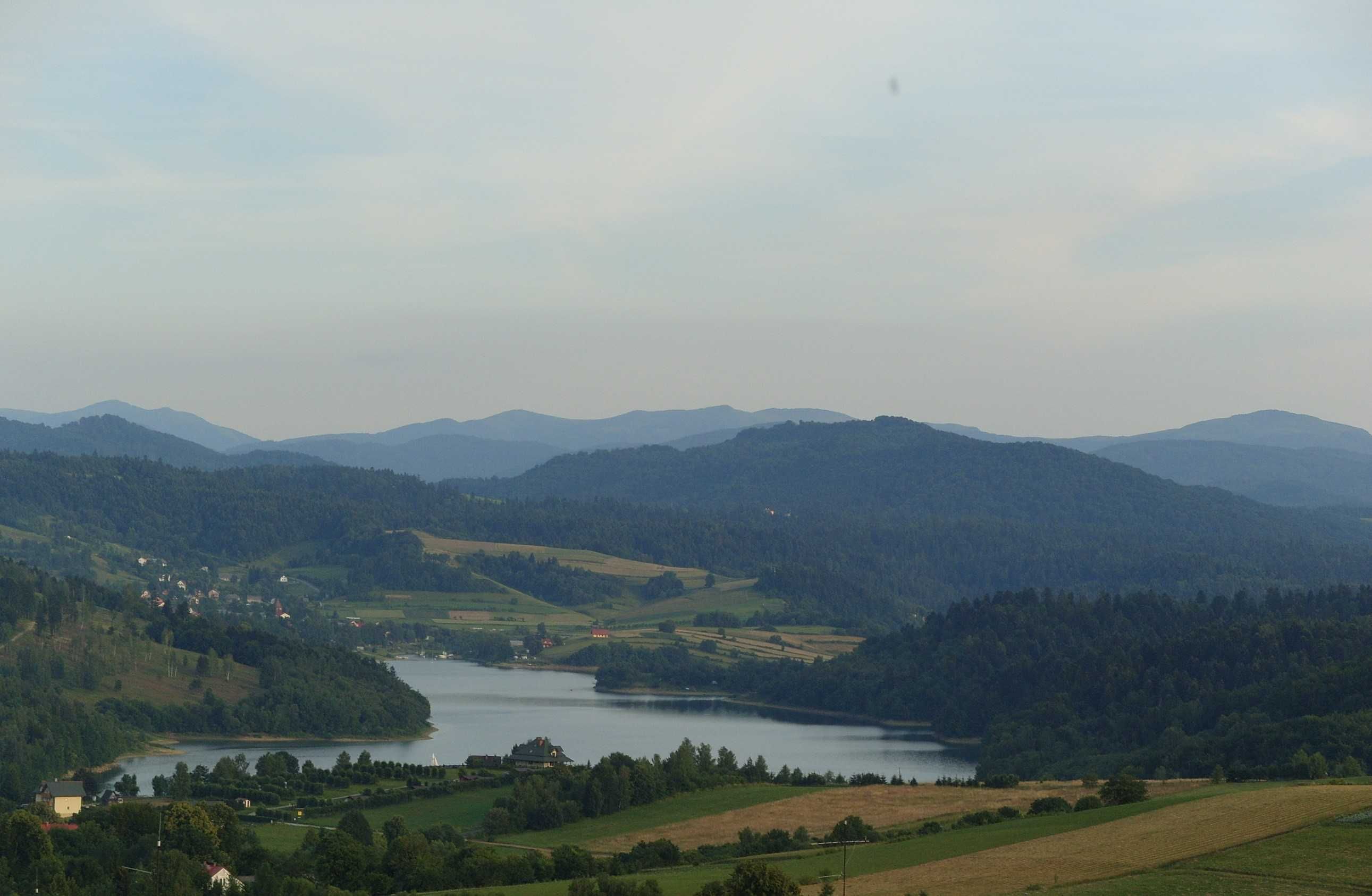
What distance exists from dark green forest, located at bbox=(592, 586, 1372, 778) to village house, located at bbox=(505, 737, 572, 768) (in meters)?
23.5

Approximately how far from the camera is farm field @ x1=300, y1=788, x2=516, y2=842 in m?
62.6

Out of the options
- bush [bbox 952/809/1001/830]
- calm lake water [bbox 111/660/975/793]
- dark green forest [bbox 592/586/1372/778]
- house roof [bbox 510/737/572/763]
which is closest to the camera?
bush [bbox 952/809/1001/830]

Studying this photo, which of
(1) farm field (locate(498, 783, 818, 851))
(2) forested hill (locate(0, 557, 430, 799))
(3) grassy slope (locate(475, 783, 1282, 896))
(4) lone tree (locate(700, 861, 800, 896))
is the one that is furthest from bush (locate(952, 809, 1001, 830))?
(2) forested hill (locate(0, 557, 430, 799))

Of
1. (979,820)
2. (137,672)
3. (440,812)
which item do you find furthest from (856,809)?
(137,672)

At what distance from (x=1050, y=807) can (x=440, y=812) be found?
24.5 m

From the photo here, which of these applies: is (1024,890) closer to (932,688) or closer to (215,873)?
(215,873)

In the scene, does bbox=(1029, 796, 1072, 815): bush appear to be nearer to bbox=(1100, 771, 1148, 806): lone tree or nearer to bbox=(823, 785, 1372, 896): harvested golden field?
bbox=(1100, 771, 1148, 806): lone tree

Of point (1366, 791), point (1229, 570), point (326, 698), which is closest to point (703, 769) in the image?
point (1366, 791)

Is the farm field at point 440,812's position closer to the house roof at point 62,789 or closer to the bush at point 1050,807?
the house roof at point 62,789

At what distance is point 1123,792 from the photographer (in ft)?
168

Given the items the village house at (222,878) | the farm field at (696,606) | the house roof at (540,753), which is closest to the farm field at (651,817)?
the village house at (222,878)

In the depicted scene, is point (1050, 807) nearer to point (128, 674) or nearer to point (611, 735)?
point (611, 735)

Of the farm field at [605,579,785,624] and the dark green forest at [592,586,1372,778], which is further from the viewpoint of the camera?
the farm field at [605,579,785,624]

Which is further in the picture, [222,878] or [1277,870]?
[222,878]
